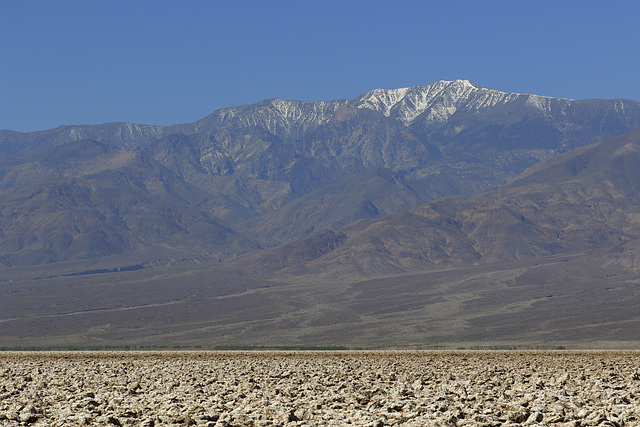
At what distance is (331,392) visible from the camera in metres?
21.2

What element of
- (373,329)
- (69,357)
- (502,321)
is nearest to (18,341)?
(373,329)

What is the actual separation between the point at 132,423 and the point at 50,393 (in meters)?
7.66

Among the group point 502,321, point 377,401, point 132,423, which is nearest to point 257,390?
point 377,401

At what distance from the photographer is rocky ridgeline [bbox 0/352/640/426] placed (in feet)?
51.6

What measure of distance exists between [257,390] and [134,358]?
860 inches

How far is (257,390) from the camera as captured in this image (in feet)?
73.9

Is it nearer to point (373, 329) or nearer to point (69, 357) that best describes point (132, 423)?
point (69, 357)

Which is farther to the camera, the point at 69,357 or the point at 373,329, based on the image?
the point at 373,329

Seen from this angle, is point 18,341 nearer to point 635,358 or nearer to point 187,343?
point 187,343

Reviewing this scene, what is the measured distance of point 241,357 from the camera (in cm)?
4244

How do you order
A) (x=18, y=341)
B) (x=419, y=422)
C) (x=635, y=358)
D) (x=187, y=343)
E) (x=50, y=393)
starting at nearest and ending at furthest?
(x=419, y=422), (x=50, y=393), (x=635, y=358), (x=187, y=343), (x=18, y=341)

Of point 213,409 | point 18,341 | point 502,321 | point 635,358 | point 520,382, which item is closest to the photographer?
point 213,409

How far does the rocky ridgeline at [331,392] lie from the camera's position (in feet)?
51.6

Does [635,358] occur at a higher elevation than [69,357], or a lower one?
lower
